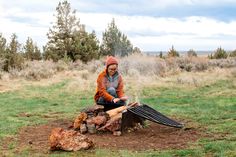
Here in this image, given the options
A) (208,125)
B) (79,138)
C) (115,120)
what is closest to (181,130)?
(208,125)

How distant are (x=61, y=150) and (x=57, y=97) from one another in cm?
955

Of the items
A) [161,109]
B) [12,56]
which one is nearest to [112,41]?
[12,56]

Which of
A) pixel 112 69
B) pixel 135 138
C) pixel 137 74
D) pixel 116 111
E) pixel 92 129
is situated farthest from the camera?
pixel 137 74

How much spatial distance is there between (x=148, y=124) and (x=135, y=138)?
→ 157 cm

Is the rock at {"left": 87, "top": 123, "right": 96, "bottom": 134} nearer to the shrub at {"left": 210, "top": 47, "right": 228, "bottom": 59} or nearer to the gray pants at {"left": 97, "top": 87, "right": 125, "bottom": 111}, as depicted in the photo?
the gray pants at {"left": 97, "top": 87, "right": 125, "bottom": 111}

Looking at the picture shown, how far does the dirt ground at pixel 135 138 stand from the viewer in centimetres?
807

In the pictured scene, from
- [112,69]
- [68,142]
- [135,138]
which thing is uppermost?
[112,69]

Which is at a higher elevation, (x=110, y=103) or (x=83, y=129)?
(x=110, y=103)

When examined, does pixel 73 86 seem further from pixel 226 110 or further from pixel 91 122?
pixel 91 122

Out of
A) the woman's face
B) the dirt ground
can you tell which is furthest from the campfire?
the woman's face

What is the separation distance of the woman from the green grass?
1.87m

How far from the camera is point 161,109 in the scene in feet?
43.0

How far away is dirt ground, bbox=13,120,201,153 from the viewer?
807cm

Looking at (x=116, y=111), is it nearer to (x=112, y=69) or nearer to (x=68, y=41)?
(x=112, y=69)
